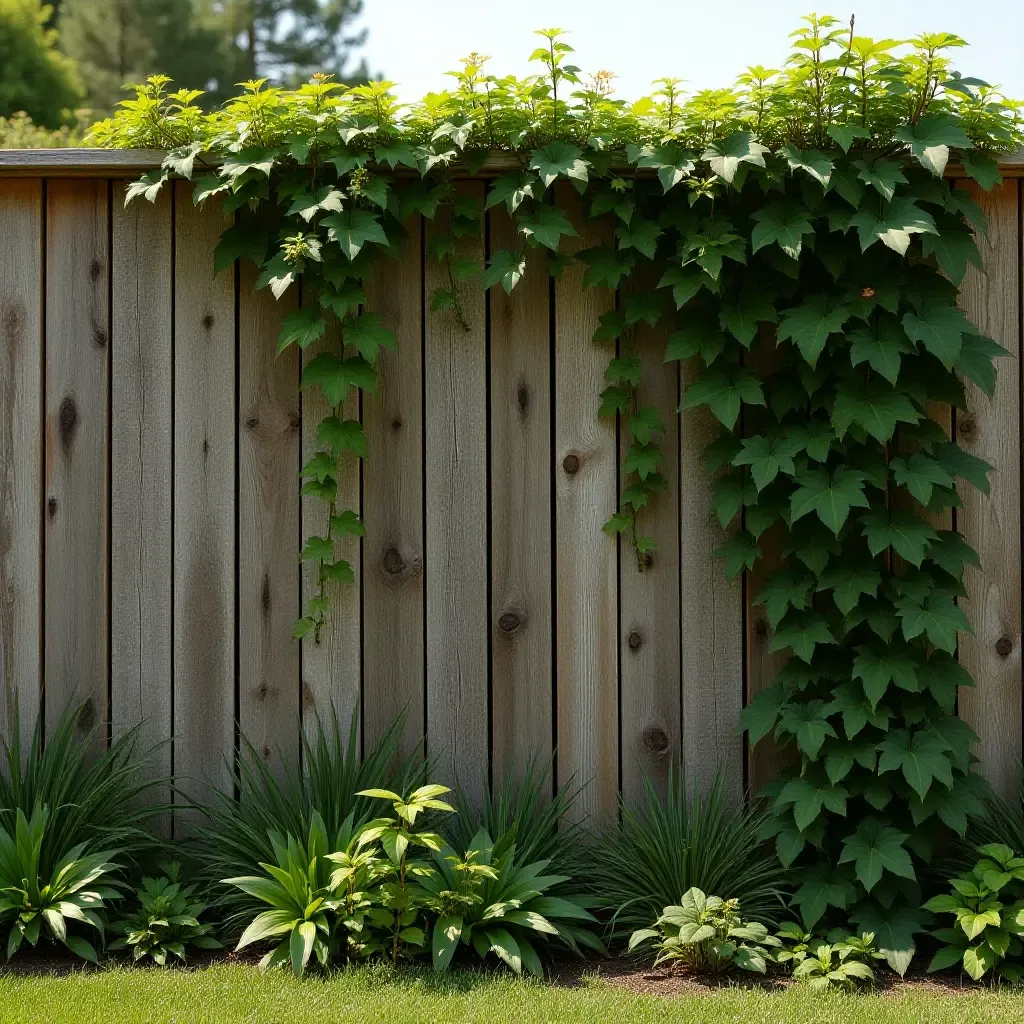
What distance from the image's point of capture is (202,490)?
3584 mm

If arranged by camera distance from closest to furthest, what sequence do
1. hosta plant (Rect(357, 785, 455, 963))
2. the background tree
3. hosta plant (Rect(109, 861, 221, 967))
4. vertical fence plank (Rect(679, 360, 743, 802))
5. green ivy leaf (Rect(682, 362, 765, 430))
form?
hosta plant (Rect(357, 785, 455, 963)) < hosta plant (Rect(109, 861, 221, 967)) < green ivy leaf (Rect(682, 362, 765, 430)) < vertical fence plank (Rect(679, 360, 743, 802)) < the background tree

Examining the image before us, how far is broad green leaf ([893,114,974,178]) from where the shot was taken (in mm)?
3113

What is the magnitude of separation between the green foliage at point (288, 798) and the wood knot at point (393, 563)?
463 mm

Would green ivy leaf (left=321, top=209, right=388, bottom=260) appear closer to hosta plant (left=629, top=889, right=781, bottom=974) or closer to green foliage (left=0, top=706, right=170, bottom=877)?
green foliage (left=0, top=706, right=170, bottom=877)

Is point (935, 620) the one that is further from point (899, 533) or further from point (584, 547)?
point (584, 547)

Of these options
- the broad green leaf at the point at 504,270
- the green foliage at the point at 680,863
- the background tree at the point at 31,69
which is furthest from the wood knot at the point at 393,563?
the background tree at the point at 31,69

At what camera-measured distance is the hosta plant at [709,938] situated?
2953mm

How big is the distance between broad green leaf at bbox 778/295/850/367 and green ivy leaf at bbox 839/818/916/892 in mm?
1389

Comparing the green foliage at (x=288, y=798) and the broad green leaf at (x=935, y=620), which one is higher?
the broad green leaf at (x=935, y=620)

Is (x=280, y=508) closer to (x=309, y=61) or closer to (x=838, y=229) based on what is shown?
(x=838, y=229)

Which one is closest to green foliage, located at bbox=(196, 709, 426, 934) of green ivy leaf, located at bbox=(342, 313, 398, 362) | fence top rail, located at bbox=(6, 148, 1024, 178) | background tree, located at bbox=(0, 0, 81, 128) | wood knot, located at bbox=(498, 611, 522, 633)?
wood knot, located at bbox=(498, 611, 522, 633)

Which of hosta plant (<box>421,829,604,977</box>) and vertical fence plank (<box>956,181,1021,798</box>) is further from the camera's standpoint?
vertical fence plank (<box>956,181,1021,798</box>)

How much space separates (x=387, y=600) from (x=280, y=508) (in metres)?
0.47

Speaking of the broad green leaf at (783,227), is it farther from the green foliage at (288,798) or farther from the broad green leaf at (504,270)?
the green foliage at (288,798)
